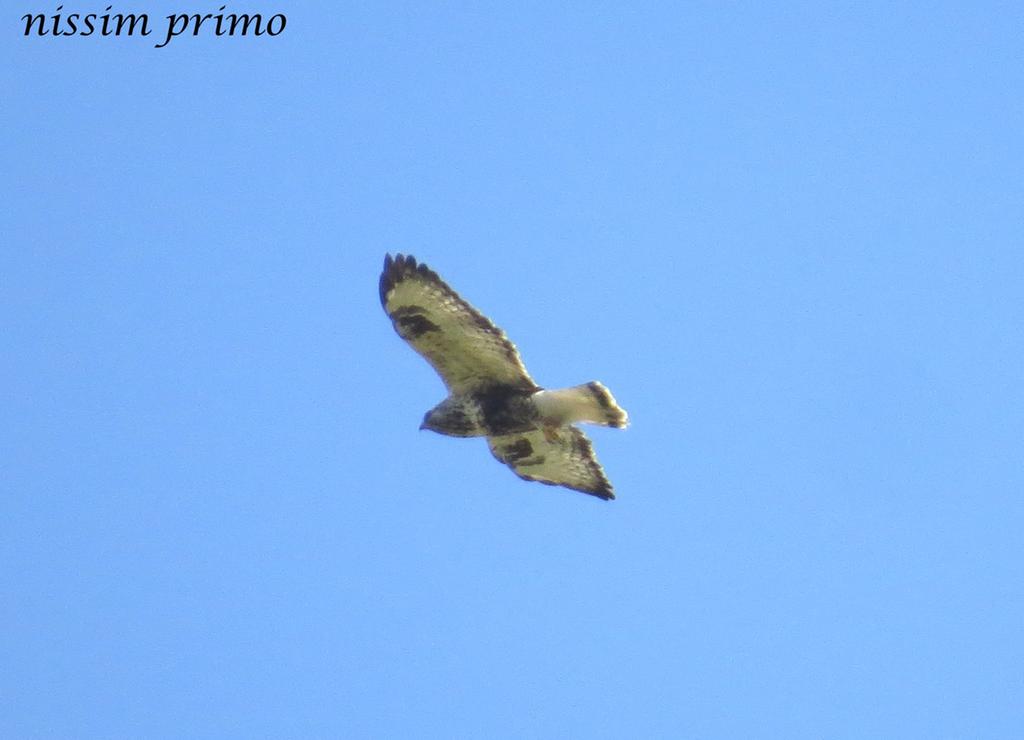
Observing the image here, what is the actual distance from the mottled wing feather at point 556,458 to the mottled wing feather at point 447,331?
0.68m

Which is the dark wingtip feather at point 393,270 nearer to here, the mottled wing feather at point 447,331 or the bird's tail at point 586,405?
the mottled wing feather at point 447,331

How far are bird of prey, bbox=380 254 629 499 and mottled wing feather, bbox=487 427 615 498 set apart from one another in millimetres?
15

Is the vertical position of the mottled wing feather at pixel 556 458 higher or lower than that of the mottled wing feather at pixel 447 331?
lower

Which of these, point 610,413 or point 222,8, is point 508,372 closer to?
point 610,413

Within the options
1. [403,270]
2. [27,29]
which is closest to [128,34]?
[27,29]

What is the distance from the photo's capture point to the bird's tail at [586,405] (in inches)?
406

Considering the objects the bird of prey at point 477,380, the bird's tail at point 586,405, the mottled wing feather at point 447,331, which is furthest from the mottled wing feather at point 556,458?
the mottled wing feather at point 447,331

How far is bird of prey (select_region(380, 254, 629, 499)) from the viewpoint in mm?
10023

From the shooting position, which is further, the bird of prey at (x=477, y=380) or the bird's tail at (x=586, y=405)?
the bird's tail at (x=586, y=405)

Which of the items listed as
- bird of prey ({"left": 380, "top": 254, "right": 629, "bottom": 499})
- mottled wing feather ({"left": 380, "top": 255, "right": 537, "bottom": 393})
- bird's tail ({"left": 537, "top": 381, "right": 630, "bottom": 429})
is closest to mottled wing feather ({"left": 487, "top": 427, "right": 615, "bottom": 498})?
bird of prey ({"left": 380, "top": 254, "right": 629, "bottom": 499})

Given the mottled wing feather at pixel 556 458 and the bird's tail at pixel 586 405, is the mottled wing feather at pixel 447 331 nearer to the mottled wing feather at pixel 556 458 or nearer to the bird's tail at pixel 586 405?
the bird's tail at pixel 586 405

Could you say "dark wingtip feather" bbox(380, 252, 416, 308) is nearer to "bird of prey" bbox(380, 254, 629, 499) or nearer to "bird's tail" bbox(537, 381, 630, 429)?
"bird of prey" bbox(380, 254, 629, 499)

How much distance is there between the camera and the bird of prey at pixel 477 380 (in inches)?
395

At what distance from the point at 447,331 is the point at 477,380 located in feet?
1.67
